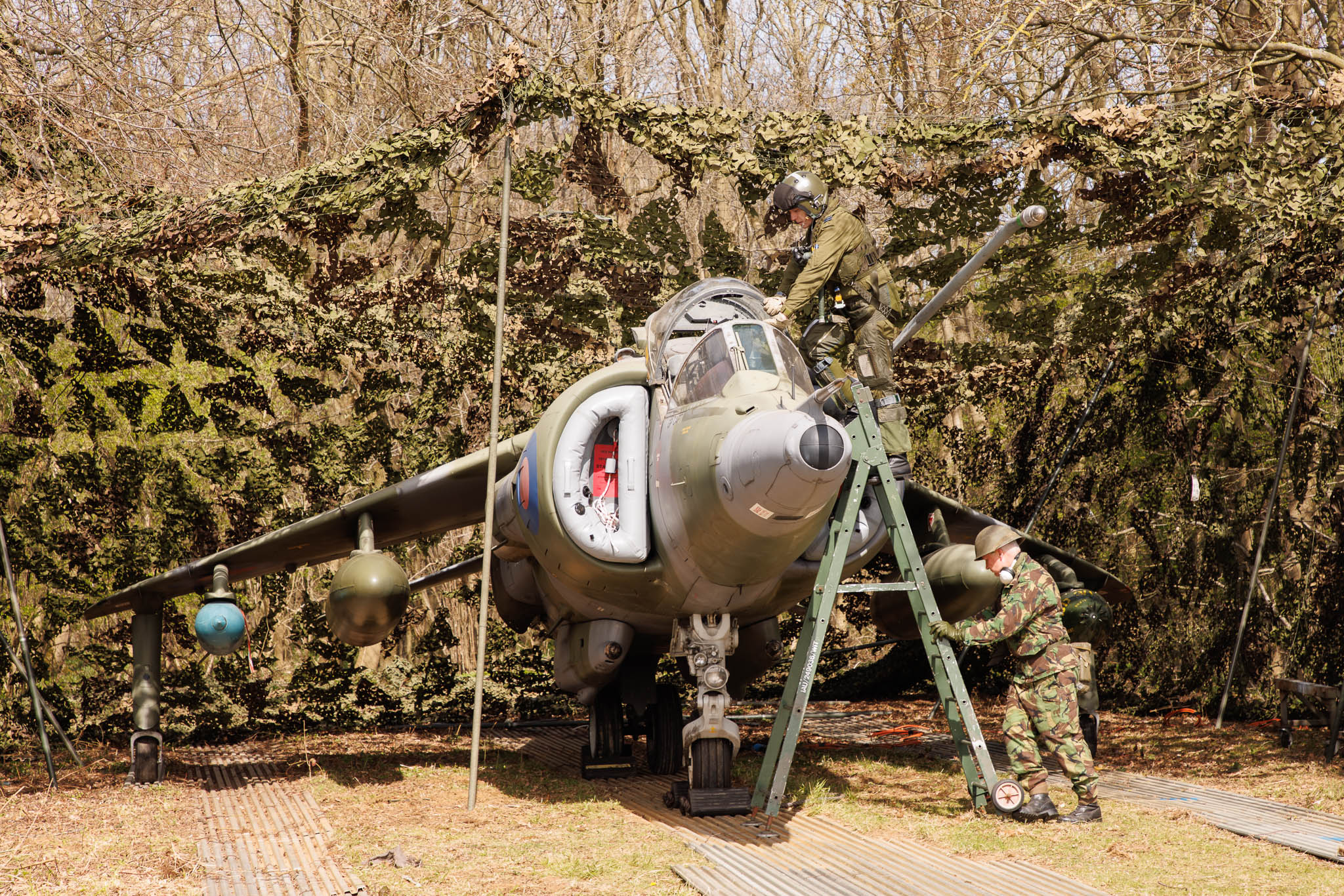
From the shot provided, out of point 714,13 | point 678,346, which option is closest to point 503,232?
point 678,346

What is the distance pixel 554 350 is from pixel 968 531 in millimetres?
4221

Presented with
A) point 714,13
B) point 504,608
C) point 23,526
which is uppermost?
point 714,13

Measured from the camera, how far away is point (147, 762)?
8375 millimetres

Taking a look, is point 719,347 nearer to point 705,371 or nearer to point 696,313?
point 705,371

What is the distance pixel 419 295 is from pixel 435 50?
7.16 m

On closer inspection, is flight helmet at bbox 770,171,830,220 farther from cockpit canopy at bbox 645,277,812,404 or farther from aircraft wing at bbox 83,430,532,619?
aircraft wing at bbox 83,430,532,619

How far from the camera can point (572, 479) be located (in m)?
7.09

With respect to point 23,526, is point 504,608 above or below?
below

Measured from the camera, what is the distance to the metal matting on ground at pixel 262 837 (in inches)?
209

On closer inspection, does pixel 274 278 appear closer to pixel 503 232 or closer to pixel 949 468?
pixel 503 232

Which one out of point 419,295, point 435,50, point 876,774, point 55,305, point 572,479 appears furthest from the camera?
point 435,50

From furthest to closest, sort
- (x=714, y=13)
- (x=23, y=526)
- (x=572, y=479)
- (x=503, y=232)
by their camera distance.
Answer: (x=714, y=13) → (x=23, y=526) → (x=503, y=232) → (x=572, y=479)

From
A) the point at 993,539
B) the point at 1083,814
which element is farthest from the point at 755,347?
the point at 1083,814

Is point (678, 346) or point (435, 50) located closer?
point (678, 346)
